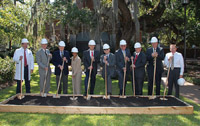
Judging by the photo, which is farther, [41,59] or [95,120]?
[41,59]

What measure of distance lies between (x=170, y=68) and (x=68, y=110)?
135 inches

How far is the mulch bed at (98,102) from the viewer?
217 inches

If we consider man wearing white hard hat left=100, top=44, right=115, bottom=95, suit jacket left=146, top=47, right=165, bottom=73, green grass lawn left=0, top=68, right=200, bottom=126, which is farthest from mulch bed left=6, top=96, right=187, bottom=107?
suit jacket left=146, top=47, right=165, bottom=73


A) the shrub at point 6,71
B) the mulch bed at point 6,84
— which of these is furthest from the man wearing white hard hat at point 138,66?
the shrub at point 6,71

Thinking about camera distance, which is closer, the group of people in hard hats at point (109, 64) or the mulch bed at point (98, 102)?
the mulch bed at point (98, 102)

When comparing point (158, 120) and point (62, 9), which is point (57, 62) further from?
point (62, 9)

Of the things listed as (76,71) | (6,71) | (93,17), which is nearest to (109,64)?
(76,71)

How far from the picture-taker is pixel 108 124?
4.55m

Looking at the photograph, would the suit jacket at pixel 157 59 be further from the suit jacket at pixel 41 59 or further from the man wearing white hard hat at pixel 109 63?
the suit jacket at pixel 41 59

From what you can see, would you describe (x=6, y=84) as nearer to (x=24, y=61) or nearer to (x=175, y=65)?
(x=24, y=61)

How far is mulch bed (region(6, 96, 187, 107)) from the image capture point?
5.52 metres

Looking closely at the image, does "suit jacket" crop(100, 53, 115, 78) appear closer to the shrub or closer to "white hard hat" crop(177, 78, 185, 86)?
"white hard hat" crop(177, 78, 185, 86)

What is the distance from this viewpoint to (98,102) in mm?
5703

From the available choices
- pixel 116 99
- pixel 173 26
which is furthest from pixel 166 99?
pixel 173 26
